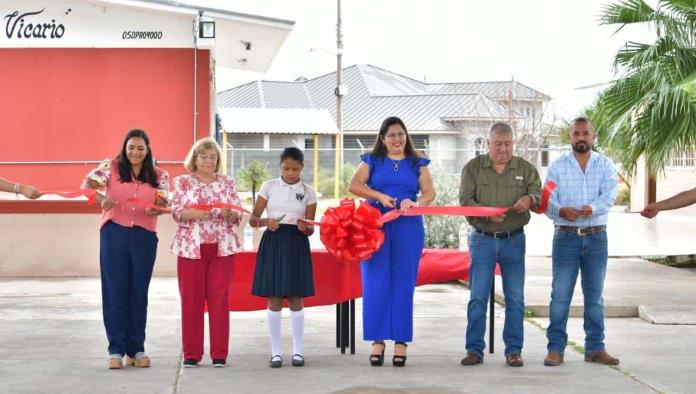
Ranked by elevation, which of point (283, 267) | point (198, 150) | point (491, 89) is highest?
point (491, 89)

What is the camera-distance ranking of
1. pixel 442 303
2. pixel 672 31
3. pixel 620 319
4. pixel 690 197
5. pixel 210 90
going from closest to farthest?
pixel 690 197
pixel 620 319
pixel 442 303
pixel 672 31
pixel 210 90

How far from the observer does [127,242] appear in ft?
30.4

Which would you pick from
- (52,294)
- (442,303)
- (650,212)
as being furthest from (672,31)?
(52,294)

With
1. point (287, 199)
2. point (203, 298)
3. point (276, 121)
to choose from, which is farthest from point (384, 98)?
point (203, 298)

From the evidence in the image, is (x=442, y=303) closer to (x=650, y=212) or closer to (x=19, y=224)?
(x=650, y=212)

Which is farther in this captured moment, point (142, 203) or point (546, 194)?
point (546, 194)

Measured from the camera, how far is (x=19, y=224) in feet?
58.4

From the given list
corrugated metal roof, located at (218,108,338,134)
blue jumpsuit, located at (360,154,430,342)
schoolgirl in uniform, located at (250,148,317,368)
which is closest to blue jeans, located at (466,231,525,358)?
blue jumpsuit, located at (360,154,430,342)

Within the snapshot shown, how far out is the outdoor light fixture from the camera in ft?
57.9

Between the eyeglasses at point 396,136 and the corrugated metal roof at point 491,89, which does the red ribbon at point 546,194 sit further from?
the corrugated metal roof at point 491,89

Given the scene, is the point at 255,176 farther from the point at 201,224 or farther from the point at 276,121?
the point at 201,224

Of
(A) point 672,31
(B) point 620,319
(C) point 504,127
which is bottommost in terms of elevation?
(B) point 620,319

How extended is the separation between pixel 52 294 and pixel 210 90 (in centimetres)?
475

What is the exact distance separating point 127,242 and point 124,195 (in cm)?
37
